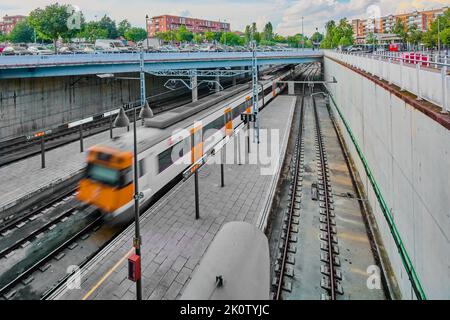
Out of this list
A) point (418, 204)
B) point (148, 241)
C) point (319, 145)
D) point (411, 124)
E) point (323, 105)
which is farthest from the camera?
point (323, 105)

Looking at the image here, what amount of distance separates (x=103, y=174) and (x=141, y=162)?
4.52 feet

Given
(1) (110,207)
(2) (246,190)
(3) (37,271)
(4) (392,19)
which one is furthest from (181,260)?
(4) (392,19)

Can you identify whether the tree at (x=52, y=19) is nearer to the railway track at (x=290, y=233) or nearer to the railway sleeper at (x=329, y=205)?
the railway track at (x=290, y=233)

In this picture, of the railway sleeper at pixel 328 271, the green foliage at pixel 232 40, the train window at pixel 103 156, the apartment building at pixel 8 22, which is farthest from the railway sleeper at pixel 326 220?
the apartment building at pixel 8 22

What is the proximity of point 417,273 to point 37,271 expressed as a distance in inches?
404

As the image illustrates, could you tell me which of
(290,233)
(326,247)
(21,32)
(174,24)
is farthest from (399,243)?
(174,24)

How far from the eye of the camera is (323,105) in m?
43.7

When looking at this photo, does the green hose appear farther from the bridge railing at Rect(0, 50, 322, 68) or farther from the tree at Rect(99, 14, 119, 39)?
the tree at Rect(99, 14, 119, 39)

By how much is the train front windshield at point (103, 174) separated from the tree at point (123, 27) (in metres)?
97.1

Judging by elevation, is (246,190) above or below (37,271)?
above

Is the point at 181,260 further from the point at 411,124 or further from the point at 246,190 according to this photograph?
the point at 411,124

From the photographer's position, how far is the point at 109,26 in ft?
301

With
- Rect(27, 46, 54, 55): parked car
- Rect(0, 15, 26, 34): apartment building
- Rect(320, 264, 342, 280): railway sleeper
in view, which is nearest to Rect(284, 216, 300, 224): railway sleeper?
Rect(320, 264, 342, 280): railway sleeper

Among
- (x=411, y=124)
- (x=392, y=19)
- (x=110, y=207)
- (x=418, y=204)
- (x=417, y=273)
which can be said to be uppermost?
(x=392, y=19)
